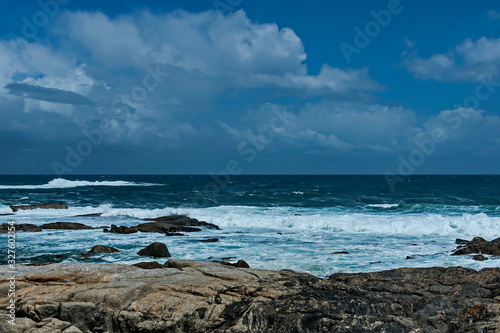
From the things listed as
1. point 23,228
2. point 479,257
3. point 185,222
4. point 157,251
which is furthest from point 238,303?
point 23,228

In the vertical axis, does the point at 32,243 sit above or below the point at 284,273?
below

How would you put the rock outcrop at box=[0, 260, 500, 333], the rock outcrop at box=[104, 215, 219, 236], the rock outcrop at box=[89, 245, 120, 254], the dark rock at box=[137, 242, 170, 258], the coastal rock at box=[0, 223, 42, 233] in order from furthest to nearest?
the coastal rock at box=[0, 223, 42, 233] < the rock outcrop at box=[104, 215, 219, 236] < the rock outcrop at box=[89, 245, 120, 254] < the dark rock at box=[137, 242, 170, 258] < the rock outcrop at box=[0, 260, 500, 333]

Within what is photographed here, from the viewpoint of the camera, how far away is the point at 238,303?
780 centimetres

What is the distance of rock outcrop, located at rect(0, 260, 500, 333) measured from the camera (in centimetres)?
711

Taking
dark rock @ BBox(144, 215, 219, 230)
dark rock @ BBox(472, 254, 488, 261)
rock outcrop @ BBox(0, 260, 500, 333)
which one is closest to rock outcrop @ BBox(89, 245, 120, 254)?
rock outcrop @ BBox(0, 260, 500, 333)

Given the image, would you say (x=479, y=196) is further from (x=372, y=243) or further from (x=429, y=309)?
(x=429, y=309)

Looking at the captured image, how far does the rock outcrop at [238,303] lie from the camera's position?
7.11 metres

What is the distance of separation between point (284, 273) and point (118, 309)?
4.16 meters

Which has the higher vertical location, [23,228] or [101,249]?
[101,249]

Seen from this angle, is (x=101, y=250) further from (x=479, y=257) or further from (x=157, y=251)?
(x=479, y=257)

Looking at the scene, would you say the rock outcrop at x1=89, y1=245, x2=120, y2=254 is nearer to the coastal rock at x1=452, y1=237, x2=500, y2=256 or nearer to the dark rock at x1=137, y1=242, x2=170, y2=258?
the dark rock at x1=137, y1=242, x2=170, y2=258

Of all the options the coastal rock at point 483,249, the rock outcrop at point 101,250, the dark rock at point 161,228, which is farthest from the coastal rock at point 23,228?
the coastal rock at point 483,249

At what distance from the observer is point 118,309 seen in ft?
25.4

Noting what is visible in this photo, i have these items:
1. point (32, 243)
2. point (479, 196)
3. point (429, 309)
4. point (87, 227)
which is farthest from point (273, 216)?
point (479, 196)
